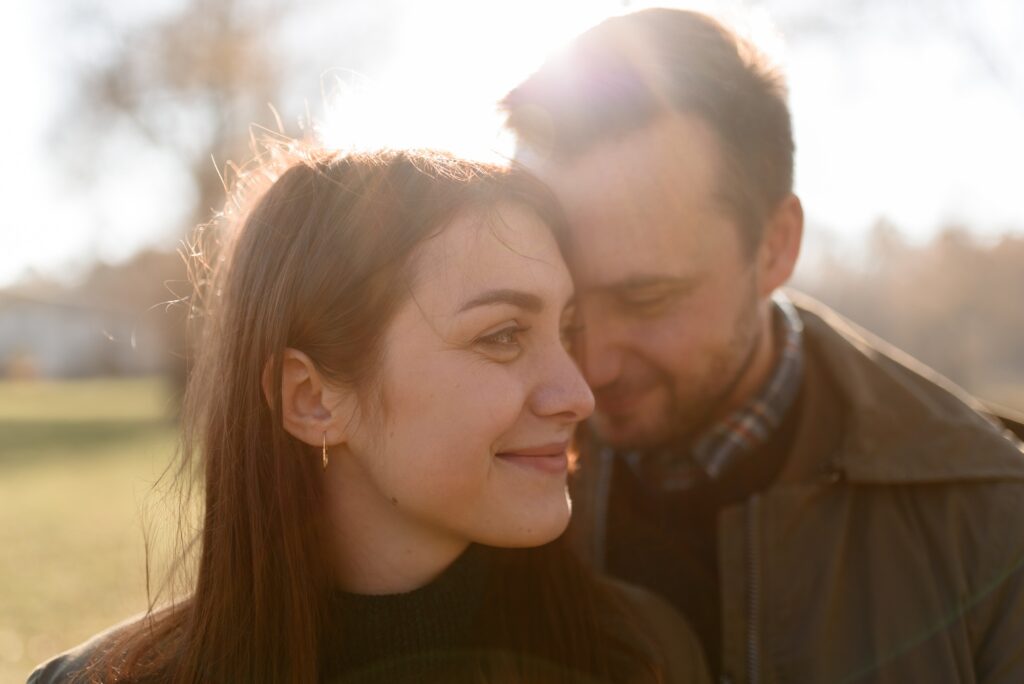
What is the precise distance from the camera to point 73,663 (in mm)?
2471

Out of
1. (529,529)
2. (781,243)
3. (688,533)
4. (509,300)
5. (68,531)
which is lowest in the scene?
(68,531)

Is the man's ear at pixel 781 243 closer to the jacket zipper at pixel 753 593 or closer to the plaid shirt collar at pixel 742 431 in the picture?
the plaid shirt collar at pixel 742 431

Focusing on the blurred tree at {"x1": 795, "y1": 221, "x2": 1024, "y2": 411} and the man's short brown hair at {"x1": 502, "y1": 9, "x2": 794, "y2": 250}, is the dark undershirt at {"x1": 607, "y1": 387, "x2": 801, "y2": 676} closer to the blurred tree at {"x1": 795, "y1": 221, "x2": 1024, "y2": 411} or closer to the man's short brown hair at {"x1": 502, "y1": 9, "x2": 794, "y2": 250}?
the man's short brown hair at {"x1": 502, "y1": 9, "x2": 794, "y2": 250}

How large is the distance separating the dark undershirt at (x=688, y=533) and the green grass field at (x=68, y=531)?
1.55 m

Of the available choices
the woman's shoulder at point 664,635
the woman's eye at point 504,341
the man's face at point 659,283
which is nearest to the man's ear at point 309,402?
the woman's eye at point 504,341

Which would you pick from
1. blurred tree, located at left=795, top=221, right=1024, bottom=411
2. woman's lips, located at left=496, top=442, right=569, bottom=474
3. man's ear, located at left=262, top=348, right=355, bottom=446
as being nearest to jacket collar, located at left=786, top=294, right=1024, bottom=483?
woman's lips, located at left=496, top=442, right=569, bottom=474

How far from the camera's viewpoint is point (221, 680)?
2.30m

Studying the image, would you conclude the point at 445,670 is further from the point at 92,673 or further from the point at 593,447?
Answer: the point at 593,447

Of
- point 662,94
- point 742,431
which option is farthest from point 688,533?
point 662,94

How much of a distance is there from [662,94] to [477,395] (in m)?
1.38

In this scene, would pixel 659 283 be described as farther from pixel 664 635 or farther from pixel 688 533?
pixel 664 635

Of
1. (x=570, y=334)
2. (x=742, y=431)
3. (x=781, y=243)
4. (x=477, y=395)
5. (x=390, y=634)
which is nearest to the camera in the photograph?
(x=477, y=395)

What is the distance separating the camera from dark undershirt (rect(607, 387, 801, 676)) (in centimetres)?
318

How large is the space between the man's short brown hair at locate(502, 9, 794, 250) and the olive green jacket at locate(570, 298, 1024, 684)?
2.62 feet
